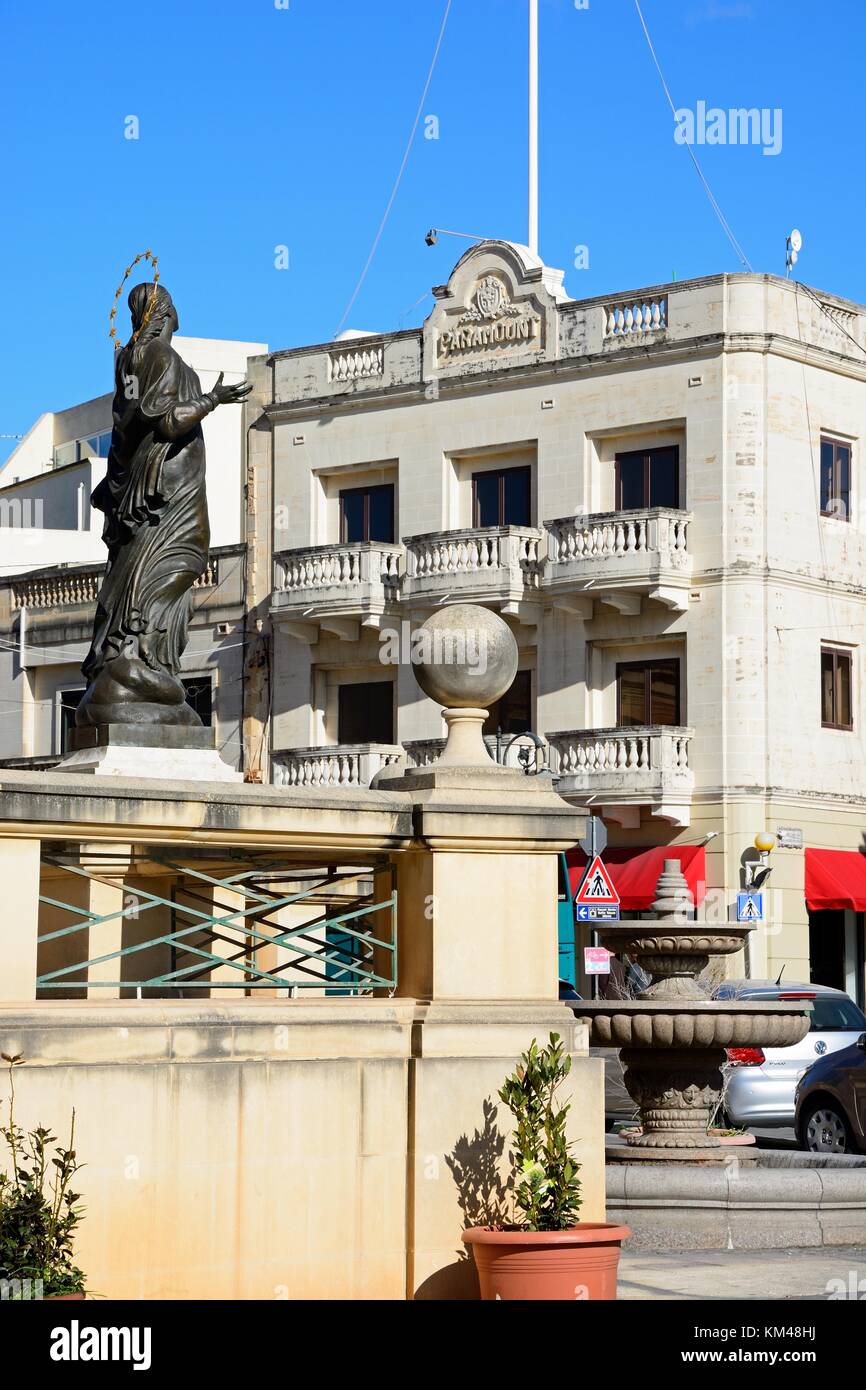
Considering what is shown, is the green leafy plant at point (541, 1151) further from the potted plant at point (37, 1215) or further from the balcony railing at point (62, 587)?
the balcony railing at point (62, 587)

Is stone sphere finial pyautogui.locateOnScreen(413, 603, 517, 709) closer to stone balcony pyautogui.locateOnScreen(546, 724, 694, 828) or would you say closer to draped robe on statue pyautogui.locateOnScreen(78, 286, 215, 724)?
draped robe on statue pyautogui.locateOnScreen(78, 286, 215, 724)

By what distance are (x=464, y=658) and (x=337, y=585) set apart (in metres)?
27.5

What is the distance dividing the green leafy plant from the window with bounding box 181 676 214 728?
101 feet

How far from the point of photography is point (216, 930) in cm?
A: 1195

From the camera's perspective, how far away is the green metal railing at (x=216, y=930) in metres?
9.57

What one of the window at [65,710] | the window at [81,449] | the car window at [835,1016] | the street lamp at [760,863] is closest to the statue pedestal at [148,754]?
the car window at [835,1016]

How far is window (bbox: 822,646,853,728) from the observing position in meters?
35.1

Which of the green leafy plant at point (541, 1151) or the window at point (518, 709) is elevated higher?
the window at point (518, 709)

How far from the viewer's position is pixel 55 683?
4234cm

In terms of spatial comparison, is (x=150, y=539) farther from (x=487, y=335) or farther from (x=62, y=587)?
(x=62, y=587)

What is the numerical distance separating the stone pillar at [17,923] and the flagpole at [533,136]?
29.8 metres

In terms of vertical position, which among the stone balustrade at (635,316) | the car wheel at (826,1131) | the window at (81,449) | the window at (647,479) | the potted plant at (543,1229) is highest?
the window at (81,449)

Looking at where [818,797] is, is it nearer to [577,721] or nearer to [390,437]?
[577,721]

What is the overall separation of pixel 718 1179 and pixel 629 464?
78.0 feet
